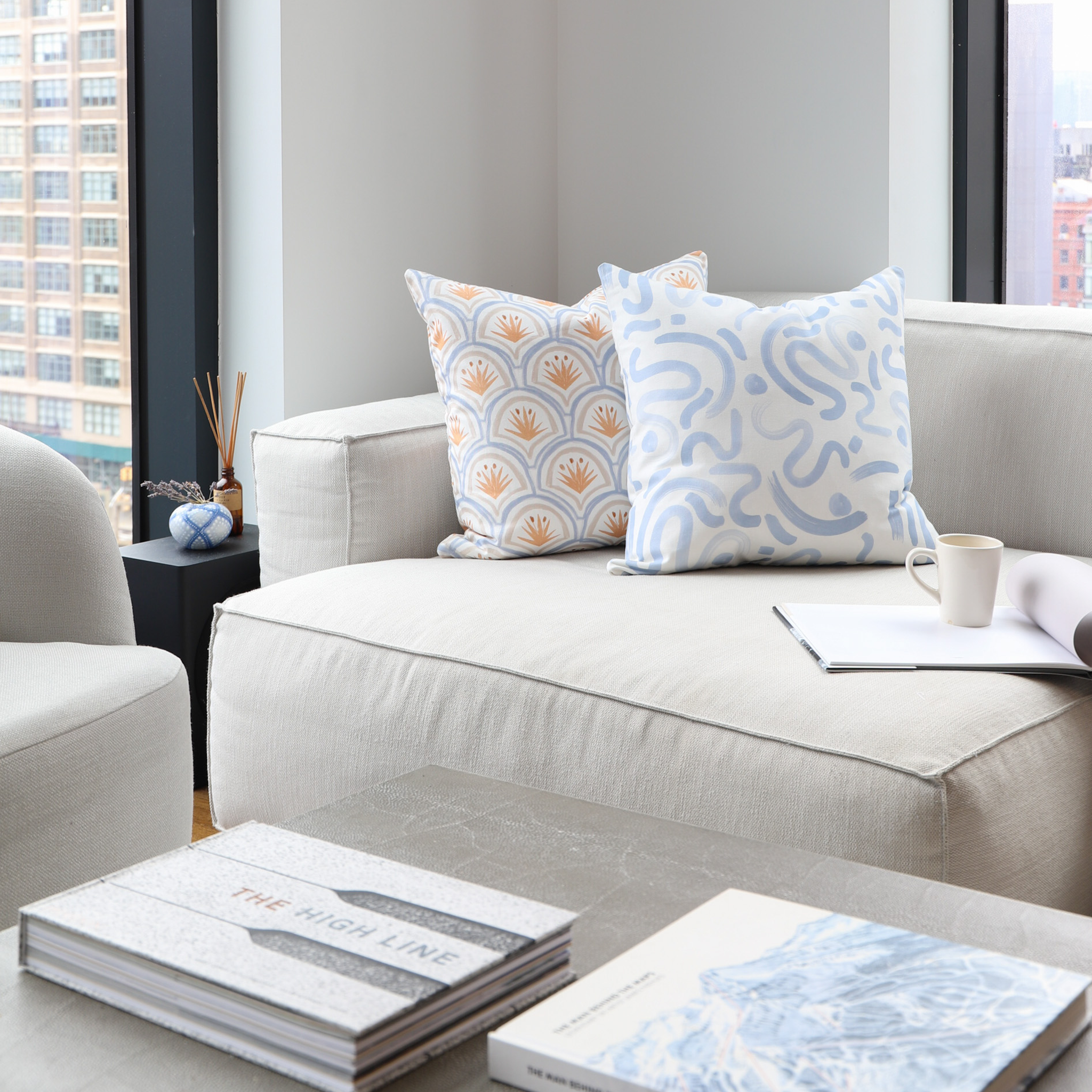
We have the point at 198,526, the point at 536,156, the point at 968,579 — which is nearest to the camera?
the point at 968,579

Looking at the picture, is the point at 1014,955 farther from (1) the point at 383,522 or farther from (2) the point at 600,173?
(2) the point at 600,173

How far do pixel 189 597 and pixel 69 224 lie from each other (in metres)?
0.99

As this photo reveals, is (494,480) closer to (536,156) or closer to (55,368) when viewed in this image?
(55,368)

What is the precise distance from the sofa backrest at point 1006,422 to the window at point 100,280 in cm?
158

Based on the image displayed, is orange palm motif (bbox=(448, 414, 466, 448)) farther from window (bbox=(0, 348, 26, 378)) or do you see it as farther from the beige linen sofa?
window (bbox=(0, 348, 26, 378))

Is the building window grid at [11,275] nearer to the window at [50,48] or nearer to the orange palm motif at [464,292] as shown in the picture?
the window at [50,48]

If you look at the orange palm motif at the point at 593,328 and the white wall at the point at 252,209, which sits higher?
the white wall at the point at 252,209

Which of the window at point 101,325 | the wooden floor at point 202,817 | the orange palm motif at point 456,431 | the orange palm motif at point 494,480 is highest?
the window at point 101,325

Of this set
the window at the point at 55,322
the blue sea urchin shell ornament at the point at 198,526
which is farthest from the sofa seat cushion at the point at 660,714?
the window at the point at 55,322

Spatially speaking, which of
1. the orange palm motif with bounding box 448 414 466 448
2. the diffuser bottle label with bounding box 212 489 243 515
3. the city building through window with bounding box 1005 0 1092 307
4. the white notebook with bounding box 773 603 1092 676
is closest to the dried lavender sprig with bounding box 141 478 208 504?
the diffuser bottle label with bounding box 212 489 243 515

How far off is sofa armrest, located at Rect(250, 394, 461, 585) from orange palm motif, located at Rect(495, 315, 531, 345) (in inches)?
7.8

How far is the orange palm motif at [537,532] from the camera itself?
6.19ft

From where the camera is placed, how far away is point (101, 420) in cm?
272

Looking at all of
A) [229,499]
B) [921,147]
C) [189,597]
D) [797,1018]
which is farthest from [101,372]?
[797,1018]
